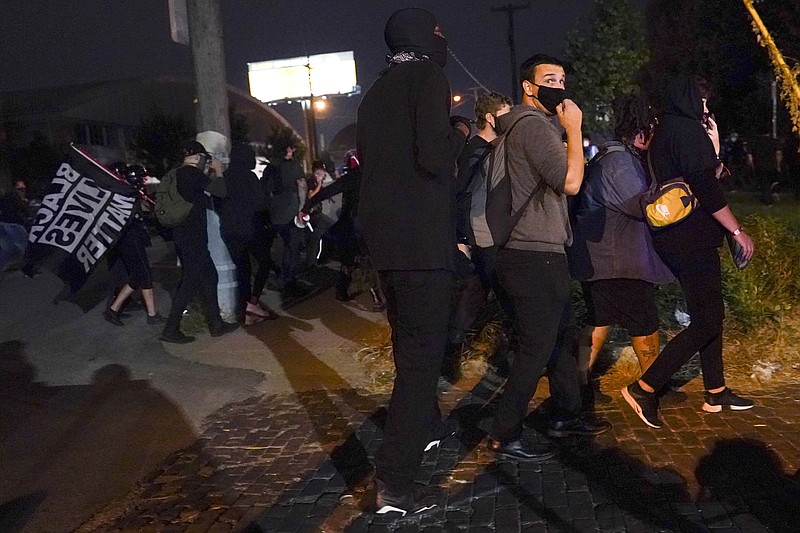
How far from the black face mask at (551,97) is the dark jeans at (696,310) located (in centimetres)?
112

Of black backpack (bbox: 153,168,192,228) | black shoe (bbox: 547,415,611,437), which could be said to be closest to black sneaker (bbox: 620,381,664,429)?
black shoe (bbox: 547,415,611,437)

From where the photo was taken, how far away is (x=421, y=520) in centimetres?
334

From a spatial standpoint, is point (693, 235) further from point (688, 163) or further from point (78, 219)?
point (78, 219)

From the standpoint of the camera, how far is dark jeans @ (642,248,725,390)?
4039 mm

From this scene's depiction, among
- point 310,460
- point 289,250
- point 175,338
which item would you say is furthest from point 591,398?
point 289,250

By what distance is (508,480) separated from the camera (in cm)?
366

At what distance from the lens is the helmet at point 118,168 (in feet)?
24.1

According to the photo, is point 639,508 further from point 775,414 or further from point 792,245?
point 792,245

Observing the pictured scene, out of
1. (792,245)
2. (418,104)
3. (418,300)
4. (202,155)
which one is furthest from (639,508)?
(202,155)

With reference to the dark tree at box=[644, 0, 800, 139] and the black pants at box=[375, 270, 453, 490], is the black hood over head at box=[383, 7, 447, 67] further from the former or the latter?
the dark tree at box=[644, 0, 800, 139]

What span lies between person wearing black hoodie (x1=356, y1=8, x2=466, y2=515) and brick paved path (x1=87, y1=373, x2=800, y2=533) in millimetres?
385

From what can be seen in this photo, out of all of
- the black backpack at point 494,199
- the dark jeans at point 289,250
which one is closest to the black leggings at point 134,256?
the dark jeans at point 289,250

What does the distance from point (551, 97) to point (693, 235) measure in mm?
1138

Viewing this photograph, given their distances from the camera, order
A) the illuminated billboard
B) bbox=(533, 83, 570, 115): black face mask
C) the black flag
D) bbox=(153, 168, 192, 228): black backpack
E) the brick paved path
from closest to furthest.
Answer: the brick paved path, bbox=(533, 83, 570, 115): black face mask, bbox=(153, 168, 192, 228): black backpack, the black flag, the illuminated billboard
